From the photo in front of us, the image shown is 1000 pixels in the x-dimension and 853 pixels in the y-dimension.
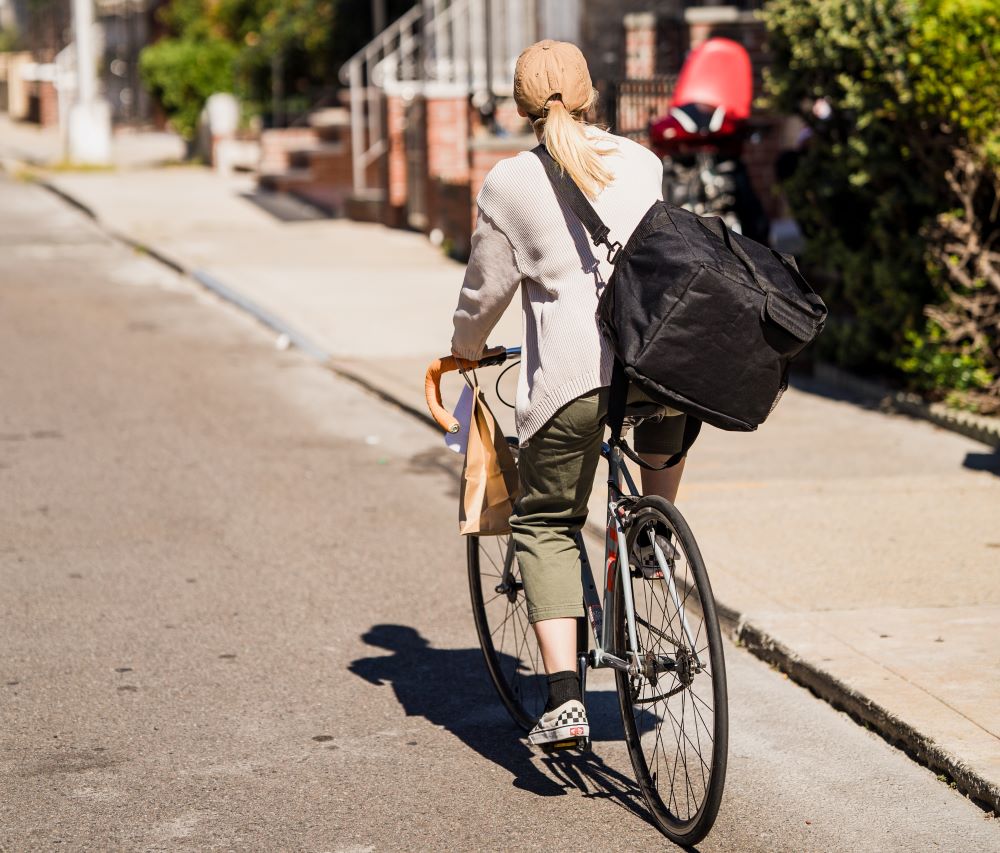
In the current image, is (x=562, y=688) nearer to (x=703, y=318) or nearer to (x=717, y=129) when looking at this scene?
(x=703, y=318)

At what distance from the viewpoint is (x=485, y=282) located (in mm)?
4203

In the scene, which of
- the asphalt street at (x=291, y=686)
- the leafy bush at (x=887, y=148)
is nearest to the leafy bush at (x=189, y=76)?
the asphalt street at (x=291, y=686)

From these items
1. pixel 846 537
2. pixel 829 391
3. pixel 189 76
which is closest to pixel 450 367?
pixel 846 537

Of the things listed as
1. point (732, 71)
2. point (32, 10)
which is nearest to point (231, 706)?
point (732, 71)

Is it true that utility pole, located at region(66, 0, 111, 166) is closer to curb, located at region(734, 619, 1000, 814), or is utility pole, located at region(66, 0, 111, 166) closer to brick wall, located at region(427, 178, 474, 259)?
brick wall, located at region(427, 178, 474, 259)

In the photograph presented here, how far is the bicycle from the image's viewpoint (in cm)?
391

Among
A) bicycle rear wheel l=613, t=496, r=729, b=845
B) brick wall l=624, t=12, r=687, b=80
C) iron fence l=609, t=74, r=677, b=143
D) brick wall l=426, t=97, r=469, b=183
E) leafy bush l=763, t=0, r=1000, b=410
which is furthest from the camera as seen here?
brick wall l=426, t=97, r=469, b=183

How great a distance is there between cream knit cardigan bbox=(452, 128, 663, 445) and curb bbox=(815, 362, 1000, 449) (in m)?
5.08

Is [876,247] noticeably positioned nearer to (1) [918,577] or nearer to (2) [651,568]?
(1) [918,577]

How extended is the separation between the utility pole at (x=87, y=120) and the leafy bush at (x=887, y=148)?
18235 millimetres

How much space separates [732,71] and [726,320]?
7.39 m

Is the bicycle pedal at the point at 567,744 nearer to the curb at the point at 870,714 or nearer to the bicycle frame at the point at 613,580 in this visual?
the bicycle frame at the point at 613,580

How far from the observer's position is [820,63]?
9578 mm

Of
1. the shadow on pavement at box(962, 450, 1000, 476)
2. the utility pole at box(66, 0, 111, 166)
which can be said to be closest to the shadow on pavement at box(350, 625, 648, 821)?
the shadow on pavement at box(962, 450, 1000, 476)
